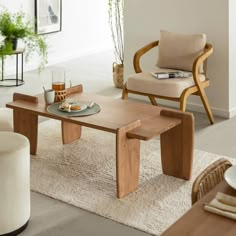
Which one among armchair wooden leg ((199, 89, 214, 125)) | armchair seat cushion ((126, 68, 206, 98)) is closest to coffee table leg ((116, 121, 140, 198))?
armchair seat cushion ((126, 68, 206, 98))

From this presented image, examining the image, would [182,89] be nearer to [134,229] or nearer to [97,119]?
[97,119]

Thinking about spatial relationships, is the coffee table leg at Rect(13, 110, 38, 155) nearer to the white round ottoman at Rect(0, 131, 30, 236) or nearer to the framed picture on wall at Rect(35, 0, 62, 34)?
the white round ottoman at Rect(0, 131, 30, 236)

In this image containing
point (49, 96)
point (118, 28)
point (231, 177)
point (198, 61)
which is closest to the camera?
point (231, 177)

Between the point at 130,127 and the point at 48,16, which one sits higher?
the point at 48,16

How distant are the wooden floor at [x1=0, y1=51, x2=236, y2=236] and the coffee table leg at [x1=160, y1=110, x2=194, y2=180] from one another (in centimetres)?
68

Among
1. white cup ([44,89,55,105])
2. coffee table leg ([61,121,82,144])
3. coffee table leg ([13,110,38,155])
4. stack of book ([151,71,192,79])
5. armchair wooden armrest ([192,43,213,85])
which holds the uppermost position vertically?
armchair wooden armrest ([192,43,213,85])

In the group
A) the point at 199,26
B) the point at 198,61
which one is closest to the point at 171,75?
the point at 198,61

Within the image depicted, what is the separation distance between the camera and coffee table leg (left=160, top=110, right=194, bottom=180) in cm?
400

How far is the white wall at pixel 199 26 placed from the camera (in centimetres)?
547

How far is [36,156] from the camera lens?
4.53 m

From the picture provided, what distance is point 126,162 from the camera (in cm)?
376

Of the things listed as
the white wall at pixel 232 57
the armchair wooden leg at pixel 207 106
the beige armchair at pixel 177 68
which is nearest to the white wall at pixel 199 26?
the white wall at pixel 232 57

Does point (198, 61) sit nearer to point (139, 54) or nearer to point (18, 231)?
point (139, 54)

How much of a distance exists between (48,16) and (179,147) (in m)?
4.36
